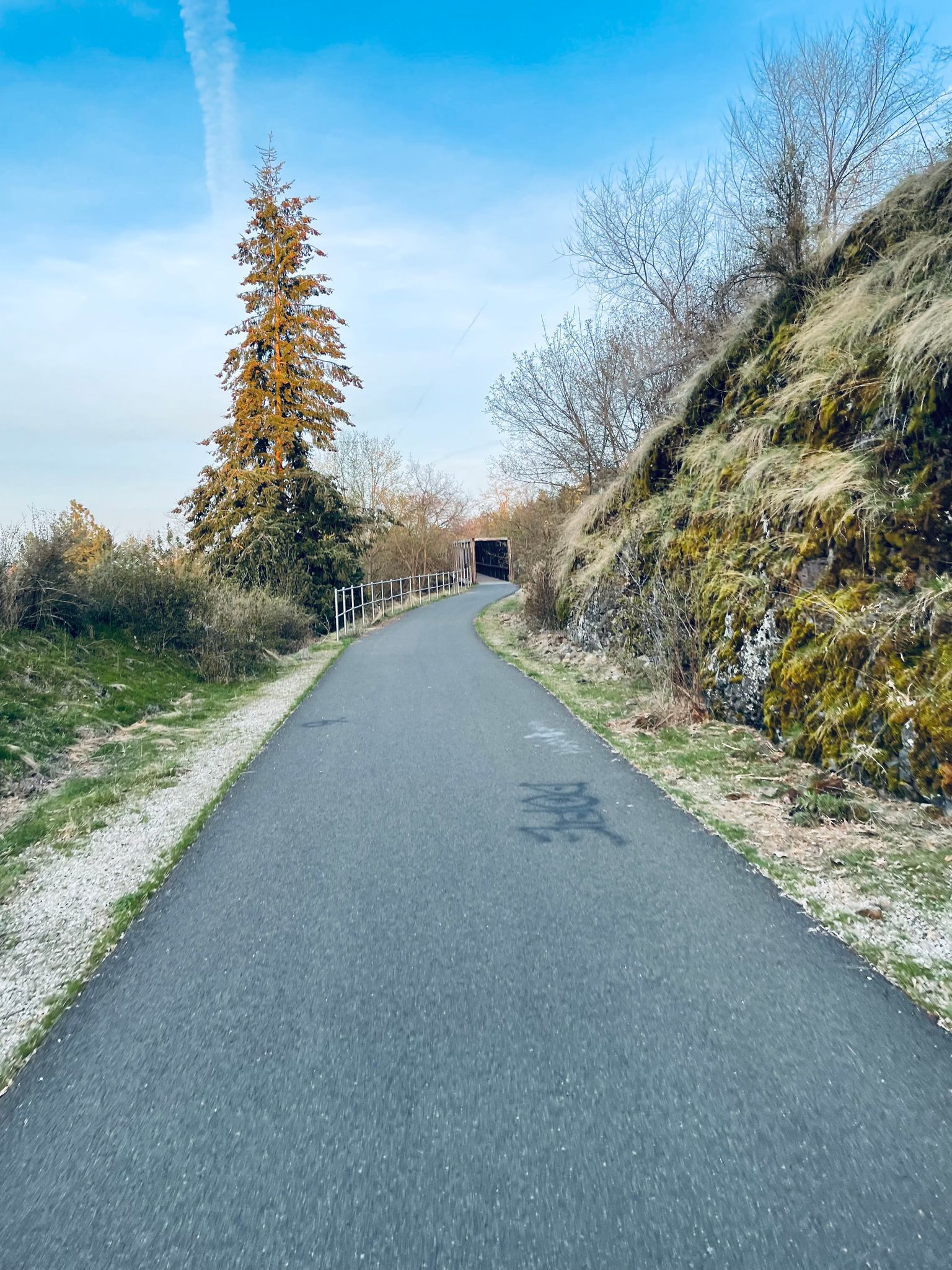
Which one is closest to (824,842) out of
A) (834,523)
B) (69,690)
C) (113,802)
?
(834,523)

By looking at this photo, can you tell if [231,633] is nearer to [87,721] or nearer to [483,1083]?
[87,721]

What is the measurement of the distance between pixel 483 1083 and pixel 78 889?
9.88 feet

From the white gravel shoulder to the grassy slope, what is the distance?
11.6 ft

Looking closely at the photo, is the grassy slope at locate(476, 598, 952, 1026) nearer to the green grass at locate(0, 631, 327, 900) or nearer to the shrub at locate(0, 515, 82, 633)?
the green grass at locate(0, 631, 327, 900)

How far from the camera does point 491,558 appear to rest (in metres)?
59.9

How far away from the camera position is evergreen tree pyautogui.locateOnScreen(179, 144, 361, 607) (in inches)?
898

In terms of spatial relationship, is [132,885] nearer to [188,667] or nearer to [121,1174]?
[121,1174]

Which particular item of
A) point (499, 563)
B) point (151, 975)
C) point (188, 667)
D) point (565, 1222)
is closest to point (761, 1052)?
point (565, 1222)

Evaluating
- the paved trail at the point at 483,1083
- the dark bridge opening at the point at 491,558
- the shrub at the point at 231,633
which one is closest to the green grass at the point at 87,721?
the shrub at the point at 231,633

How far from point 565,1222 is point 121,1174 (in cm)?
131

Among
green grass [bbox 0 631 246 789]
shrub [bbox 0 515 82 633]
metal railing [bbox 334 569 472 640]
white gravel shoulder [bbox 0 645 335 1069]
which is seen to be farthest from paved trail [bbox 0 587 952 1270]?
metal railing [bbox 334 569 472 640]

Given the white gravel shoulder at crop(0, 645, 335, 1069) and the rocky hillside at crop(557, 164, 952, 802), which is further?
the rocky hillside at crop(557, 164, 952, 802)

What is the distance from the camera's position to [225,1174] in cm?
210

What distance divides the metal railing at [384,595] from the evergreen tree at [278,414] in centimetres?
123
